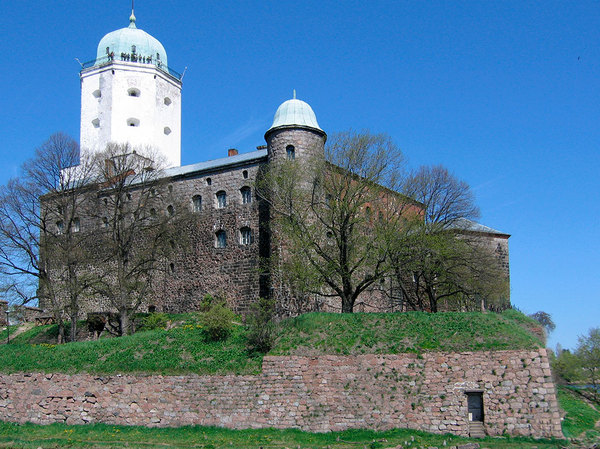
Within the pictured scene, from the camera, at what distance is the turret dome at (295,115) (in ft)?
127

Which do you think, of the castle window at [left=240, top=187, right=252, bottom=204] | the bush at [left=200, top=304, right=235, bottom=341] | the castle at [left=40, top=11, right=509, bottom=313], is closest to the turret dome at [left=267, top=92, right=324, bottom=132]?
the castle at [left=40, top=11, right=509, bottom=313]

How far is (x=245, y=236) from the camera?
133ft

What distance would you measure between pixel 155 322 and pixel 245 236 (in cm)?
700

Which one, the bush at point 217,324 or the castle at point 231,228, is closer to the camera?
the bush at point 217,324

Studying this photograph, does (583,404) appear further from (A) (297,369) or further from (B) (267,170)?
(B) (267,170)

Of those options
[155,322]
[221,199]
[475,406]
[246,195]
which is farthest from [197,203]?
[475,406]

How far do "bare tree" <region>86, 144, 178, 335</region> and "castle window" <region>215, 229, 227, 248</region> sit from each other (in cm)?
275

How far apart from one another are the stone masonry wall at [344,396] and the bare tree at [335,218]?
21.2 ft

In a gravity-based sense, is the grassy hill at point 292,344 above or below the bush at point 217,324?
below

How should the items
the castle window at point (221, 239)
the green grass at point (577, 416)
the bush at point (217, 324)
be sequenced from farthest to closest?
the castle window at point (221, 239), the bush at point (217, 324), the green grass at point (577, 416)

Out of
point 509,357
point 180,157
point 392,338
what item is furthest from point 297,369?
point 180,157

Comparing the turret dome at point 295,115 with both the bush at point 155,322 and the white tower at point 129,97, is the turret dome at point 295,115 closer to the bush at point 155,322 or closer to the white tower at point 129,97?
the bush at point 155,322

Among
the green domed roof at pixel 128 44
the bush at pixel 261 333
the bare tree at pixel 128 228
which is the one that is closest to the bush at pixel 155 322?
the bare tree at pixel 128 228

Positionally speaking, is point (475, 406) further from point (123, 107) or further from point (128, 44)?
point (128, 44)
